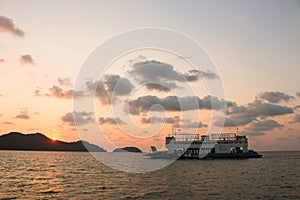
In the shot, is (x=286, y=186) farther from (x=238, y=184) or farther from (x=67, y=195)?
(x=67, y=195)

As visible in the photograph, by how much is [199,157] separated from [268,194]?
114620 mm

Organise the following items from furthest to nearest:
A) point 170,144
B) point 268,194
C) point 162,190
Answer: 1. point 170,144
2. point 162,190
3. point 268,194

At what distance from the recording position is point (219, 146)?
166m

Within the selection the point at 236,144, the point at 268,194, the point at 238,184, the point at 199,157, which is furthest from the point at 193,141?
the point at 268,194

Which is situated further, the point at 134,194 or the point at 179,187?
the point at 179,187

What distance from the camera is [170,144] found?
6969 inches

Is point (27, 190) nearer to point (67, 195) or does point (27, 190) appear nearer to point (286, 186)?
point (67, 195)

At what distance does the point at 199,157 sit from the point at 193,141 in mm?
10125

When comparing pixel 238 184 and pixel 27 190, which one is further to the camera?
pixel 238 184

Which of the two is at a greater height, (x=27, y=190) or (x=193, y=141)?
(x=193, y=141)

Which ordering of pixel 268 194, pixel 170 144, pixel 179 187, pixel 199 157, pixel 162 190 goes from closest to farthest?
pixel 268 194, pixel 162 190, pixel 179 187, pixel 199 157, pixel 170 144

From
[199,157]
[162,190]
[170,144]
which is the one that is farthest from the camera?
[170,144]

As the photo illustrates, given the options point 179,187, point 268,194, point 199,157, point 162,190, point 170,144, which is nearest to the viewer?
point 268,194

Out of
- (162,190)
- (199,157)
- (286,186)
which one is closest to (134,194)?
(162,190)
